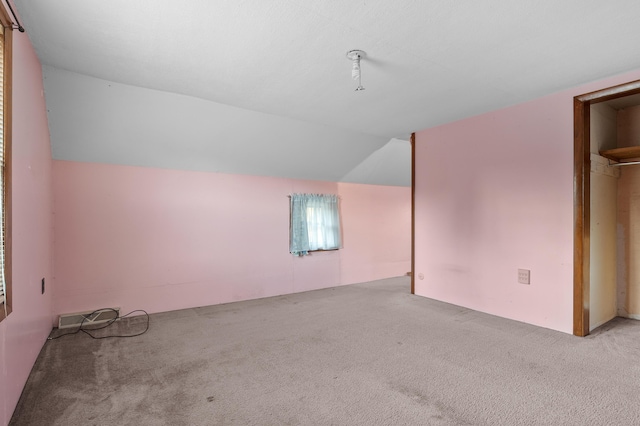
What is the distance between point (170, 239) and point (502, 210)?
3854 mm

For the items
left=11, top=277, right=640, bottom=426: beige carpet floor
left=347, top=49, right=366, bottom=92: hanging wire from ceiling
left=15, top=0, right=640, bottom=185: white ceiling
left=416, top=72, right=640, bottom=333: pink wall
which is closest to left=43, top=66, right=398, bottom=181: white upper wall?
left=15, top=0, right=640, bottom=185: white ceiling

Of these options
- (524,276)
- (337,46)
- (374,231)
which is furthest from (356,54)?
(374,231)

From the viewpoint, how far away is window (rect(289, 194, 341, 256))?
15.9ft

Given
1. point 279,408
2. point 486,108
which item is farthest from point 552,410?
point 486,108

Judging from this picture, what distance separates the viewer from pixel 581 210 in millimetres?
2947

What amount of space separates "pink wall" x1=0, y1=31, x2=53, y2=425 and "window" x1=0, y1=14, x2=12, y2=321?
0.42 feet

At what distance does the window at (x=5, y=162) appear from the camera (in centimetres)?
172

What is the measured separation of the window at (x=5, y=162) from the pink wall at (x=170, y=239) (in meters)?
1.81

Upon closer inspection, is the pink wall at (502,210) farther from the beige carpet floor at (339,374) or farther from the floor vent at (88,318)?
the floor vent at (88,318)

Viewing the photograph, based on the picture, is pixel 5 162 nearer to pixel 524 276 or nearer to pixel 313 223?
pixel 313 223

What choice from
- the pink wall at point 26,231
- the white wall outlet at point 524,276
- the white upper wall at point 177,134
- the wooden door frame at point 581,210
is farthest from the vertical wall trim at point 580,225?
the pink wall at point 26,231

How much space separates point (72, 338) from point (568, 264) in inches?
183

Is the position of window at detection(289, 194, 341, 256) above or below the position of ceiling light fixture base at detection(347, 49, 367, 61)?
below

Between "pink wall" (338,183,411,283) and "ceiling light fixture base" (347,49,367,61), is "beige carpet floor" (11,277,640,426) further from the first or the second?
"ceiling light fixture base" (347,49,367,61)
